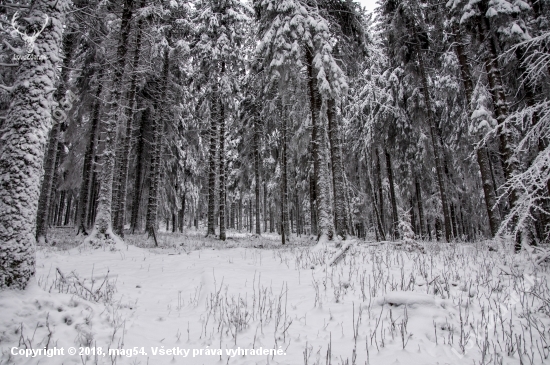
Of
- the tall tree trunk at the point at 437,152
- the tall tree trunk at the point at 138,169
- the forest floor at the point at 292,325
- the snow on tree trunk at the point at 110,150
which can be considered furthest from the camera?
the tall tree trunk at the point at 138,169

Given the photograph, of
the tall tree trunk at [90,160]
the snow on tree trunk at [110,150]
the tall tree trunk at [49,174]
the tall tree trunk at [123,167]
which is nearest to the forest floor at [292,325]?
the snow on tree trunk at [110,150]

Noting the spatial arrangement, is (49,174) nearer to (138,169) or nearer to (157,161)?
(157,161)

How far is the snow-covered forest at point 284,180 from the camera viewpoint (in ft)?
10.4

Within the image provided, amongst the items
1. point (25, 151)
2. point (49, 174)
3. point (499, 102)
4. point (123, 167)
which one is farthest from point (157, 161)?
point (499, 102)

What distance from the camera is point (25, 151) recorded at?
11.8ft

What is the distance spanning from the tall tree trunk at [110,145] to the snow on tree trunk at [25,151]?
19.8 feet

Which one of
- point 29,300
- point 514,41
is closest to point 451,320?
A: point 29,300

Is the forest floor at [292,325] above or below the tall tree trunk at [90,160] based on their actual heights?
below

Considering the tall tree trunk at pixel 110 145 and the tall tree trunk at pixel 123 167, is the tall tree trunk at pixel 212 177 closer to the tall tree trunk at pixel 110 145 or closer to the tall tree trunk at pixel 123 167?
the tall tree trunk at pixel 123 167

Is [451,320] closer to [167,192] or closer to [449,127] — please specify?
[449,127]

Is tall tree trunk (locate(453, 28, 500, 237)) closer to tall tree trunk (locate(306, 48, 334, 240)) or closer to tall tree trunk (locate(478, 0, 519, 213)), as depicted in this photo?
→ tall tree trunk (locate(478, 0, 519, 213))

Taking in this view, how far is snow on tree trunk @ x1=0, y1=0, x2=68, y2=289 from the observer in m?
3.39

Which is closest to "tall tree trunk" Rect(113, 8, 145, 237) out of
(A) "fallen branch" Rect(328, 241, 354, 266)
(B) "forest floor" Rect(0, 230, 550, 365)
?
(B) "forest floor" Rect(0, 230, 550, 365)

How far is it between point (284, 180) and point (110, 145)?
972 cm
